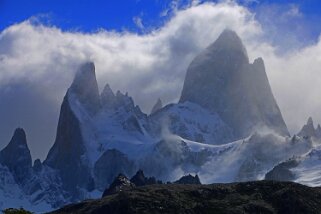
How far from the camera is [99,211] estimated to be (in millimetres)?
115062

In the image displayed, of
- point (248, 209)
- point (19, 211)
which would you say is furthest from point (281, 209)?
point (19, 211)

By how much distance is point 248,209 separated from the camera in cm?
11606

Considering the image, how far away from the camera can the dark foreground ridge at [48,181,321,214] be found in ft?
376

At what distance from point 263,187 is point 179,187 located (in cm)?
1181

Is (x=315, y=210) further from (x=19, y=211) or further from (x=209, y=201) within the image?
(x=19, y=211)

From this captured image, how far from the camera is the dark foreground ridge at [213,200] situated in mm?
114688

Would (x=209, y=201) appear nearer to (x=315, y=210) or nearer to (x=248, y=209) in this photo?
(x=248, y=209)

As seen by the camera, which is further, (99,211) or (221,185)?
(221,185)

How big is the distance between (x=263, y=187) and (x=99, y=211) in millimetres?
24140

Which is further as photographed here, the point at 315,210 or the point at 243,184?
the point at 243,184

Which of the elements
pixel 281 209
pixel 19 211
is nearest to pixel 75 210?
pixel 19 211

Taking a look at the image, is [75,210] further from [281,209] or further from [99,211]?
[281,209]

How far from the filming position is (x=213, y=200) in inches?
4685

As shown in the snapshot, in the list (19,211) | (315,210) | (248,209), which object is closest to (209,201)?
Result: (248,209)
